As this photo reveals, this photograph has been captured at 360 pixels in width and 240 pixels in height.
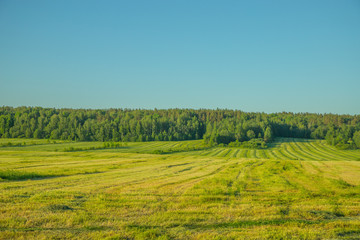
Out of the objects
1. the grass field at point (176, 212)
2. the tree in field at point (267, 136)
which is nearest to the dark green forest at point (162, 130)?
the tree in field at point (267, 136)

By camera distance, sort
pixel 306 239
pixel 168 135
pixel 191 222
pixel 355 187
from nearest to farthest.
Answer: pixel 306 239, pixel 191 222, pixel 355 187, pixel 168 135

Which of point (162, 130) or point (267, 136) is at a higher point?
point (162, 130)

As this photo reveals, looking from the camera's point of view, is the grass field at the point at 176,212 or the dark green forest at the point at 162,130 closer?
the grass field at the point at 176,212

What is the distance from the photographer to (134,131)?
557 feet

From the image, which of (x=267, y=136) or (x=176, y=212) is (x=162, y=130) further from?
(x=176, y=212)

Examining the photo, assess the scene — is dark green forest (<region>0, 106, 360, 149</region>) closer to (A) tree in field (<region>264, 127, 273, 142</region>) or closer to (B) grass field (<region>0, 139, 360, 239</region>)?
(A) tree in field (<region>264, 127, 273, 142</region>)

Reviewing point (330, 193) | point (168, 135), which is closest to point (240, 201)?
point (330, 193)

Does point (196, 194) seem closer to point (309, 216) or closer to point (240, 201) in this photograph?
point (240, 201)

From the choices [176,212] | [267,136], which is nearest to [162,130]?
[267,136]

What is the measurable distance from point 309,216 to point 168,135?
152932 mm

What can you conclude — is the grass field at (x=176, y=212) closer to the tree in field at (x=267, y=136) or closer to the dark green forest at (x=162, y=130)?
the dark green forest at (x=162, y=130)

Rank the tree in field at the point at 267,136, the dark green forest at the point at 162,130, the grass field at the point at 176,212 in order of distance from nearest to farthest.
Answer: the grass field at the point at 176,212 < the tree in field at the point at 267,136 < the dark green forest at the point at 162,130

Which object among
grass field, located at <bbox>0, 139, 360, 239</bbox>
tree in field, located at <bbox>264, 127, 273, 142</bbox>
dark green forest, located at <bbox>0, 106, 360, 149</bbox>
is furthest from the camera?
dark green forest, located at <bbox>0, 106, 360, 149</bbox>

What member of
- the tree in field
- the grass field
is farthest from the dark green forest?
the grass field
